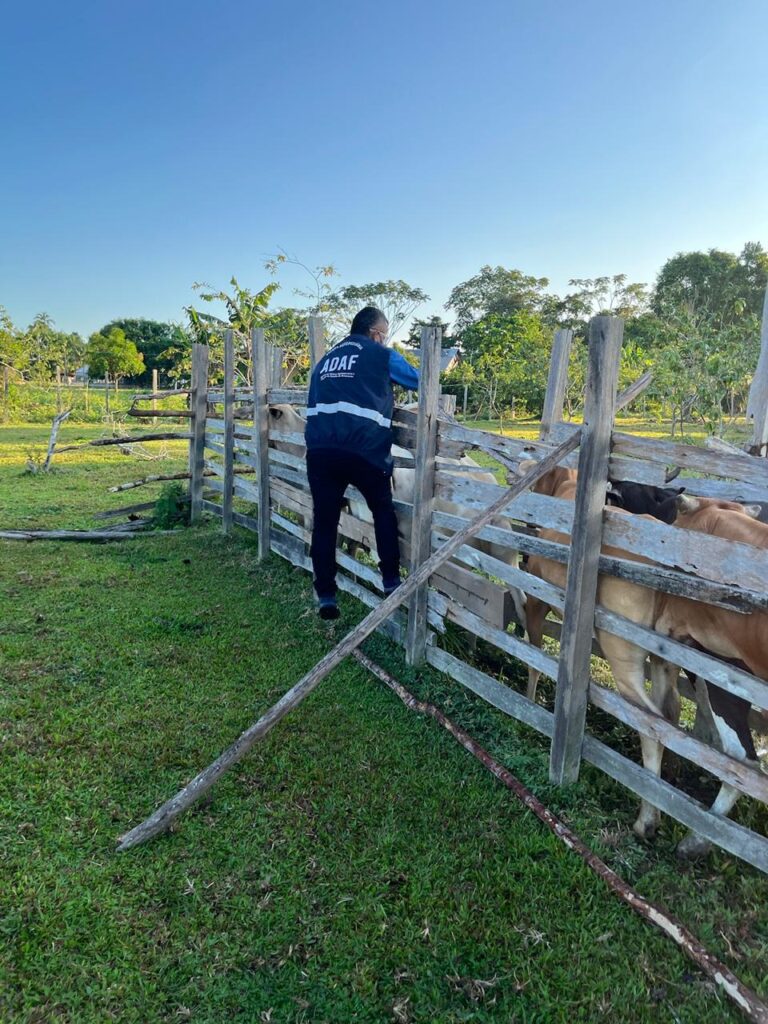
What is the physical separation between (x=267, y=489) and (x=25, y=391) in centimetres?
2157

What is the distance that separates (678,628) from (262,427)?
17.3 feet

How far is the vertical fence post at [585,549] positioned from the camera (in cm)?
296

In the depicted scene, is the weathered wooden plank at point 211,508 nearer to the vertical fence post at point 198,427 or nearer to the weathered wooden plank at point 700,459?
the vertical fence post at point 198,427

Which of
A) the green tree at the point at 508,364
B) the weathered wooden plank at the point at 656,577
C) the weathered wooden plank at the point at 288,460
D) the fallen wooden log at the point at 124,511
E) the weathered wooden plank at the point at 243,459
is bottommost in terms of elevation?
the fallen wooden log at the point at 124,511

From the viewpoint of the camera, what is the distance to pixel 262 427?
24.0 ft

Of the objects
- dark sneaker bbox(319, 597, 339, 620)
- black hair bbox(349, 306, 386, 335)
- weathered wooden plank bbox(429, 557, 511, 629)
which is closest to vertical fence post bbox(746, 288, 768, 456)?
weathered wooden plank bbox(429, 557, 511, 629)

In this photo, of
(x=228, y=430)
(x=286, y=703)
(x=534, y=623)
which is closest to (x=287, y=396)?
(x=228, y=430)

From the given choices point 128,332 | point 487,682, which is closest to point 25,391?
point 487,682

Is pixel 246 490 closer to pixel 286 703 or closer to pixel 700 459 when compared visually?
pixel 286 703

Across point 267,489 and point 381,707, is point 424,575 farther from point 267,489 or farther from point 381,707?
point 267,489

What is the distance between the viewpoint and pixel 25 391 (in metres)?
24.6

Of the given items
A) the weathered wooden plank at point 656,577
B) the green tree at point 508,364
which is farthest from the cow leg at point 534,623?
the green tree at point 508,364

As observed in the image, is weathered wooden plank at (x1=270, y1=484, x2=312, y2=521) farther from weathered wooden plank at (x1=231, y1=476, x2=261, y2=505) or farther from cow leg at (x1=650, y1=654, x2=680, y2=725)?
cow leg at (x1=650, y1=654, x2=680, y2=725)

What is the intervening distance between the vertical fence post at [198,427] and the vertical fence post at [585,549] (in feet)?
23.3
